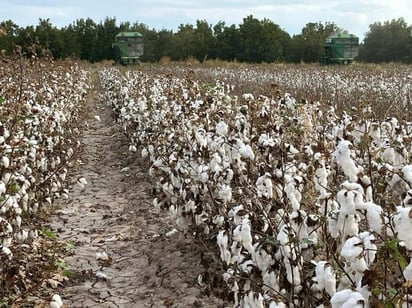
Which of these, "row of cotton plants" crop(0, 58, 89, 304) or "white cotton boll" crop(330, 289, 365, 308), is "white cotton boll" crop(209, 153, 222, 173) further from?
"white cotton boll" crop(330, 289, 365, 308)

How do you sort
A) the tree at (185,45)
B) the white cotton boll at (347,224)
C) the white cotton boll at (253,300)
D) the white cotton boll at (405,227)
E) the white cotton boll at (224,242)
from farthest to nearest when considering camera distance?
A: the tree at (185,45)
the white cotton boll at (224,242)
the white cotton boll at (253,300)
the white cotton boll at (347,224)
the white cotton boll at (405,227)

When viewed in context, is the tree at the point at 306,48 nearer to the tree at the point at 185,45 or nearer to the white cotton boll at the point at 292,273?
the tree at the point at 185,45

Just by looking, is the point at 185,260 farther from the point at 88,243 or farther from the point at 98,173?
the point at 98,173

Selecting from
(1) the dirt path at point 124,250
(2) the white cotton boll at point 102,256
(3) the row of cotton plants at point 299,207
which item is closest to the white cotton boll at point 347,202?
(3) the row of cotton plants at point 299,207

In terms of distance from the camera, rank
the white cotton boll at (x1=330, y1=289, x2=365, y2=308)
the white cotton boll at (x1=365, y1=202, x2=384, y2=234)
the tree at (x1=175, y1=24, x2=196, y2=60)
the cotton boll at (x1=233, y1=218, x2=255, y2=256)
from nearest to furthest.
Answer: the white cotton boll at (x1=330, y1=289, x2=365, y2=308)
the white cotton boll at (x1=365, y1=202, x2=384, y2=234)
the cotton boll at (x1=233, y1=218, x2=255, y2=256)
the tree at (x1=175, y1=24, x2=196, y2=60)

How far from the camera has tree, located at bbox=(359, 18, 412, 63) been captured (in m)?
54.5

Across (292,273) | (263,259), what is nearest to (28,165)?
(263,259)

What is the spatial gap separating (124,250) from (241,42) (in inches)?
1818

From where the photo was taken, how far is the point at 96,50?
5012cm

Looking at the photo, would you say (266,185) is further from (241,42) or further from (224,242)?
(241,42)

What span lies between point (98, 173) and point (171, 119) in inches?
98.2

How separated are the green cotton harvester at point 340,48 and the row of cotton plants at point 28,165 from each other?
3276 centimetres

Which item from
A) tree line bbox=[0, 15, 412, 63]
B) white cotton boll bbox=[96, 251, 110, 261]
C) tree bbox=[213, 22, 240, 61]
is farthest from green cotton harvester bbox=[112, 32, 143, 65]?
white cotton boll bbox=[96, 251, 110, 261]

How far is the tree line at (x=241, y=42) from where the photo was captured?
5012 cm
